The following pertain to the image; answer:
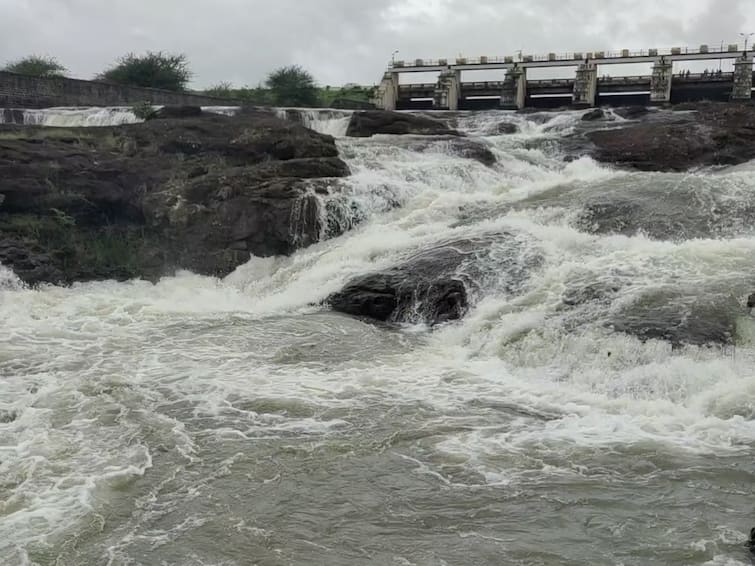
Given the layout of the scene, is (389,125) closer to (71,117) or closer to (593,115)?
(593,115)

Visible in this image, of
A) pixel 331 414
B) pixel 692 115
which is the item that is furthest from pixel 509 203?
pixel 692 115

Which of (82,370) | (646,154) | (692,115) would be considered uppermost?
(692,115)

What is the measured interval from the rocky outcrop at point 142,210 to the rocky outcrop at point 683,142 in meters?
8.57

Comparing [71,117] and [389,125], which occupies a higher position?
[389,125]

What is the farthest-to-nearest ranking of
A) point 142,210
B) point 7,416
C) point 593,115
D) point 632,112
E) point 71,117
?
point 632,112, point 593,115, point 71,117, point 142,210, point 7,416

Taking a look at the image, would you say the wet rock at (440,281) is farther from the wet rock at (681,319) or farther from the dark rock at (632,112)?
the dark rock at (632,112)

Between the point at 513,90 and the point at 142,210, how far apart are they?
24559 millimetres

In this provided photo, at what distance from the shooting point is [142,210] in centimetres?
1508

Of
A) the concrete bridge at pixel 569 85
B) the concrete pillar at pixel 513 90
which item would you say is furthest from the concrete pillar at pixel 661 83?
the concrete pillar at pixel 513 90

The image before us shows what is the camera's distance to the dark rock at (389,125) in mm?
23422

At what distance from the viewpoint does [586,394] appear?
725 centimetres

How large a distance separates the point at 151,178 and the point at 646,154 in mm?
13166

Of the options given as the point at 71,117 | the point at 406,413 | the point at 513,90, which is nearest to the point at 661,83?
the point at 513,90

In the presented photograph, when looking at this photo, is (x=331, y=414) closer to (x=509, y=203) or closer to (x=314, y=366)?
(x=314, y=366)
